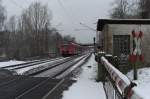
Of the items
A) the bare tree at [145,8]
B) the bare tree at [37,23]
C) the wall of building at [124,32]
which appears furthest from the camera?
the bare tree at [37,23]

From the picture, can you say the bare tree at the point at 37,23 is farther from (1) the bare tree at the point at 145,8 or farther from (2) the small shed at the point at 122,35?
(2) the small shed at the point at 122,35

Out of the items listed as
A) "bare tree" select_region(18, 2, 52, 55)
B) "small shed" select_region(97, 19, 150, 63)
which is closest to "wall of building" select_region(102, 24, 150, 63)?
"small shed" select_region(97, 19, 150, 63)

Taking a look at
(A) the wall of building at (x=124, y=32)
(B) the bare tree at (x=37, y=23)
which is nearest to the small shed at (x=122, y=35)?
(A) the wall of building at (x=124, y=32)

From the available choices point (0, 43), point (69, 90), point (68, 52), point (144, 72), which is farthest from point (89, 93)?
point (0, 43)

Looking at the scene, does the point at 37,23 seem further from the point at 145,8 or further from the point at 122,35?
the point at 122,35

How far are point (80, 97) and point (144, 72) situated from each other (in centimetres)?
1393

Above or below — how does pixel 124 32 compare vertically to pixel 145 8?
below

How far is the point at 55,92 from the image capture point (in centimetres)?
1672

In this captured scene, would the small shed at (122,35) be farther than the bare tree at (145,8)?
No

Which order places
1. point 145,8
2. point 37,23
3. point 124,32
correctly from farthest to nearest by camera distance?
point 37,23
point 145,8
point 124,32

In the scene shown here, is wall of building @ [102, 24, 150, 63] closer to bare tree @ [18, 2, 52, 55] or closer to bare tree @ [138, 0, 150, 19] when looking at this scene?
bare tree @ [138, 0, 150, 19]

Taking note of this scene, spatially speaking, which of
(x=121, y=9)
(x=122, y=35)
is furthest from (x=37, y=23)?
(x=122, y=35)

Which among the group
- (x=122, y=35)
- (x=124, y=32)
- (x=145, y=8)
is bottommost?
(x=122, y=35)

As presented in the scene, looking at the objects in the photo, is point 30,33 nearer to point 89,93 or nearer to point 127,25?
point 127,25
